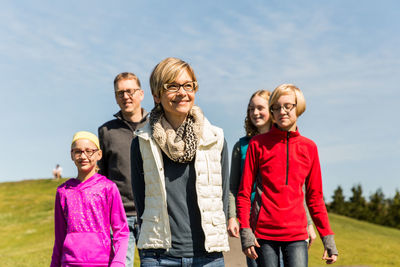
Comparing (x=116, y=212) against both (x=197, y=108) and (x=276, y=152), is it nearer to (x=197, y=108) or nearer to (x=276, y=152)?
(x=197, y=108)

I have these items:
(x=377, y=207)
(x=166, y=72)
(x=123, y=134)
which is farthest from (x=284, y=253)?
(x=377, y=207)

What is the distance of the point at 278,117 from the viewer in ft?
13.6

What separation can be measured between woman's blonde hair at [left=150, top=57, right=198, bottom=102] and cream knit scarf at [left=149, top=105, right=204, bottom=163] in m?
0.21

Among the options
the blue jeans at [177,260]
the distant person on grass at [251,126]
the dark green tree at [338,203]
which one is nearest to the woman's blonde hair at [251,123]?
the distant person on grass at [251,126]

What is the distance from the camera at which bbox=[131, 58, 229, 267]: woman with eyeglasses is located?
133 inches

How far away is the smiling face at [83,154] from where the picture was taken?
415 centimetres

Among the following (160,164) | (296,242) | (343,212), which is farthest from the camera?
(343,212)

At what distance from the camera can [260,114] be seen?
5.18 meters

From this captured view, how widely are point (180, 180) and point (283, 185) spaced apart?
1061 mm

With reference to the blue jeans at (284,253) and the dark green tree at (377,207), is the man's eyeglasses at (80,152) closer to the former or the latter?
the blue jeans at (284,253)

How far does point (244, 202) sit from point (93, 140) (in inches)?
58.7

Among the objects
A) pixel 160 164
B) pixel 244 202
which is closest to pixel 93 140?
pixel 160 164

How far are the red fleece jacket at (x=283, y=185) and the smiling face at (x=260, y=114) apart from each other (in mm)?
908

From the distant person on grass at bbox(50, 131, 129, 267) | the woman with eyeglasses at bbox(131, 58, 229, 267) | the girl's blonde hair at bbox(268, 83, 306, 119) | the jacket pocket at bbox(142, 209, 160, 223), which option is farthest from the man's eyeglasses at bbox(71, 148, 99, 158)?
the girl's blonde hair at bbox(268, 83, 306, 119)
